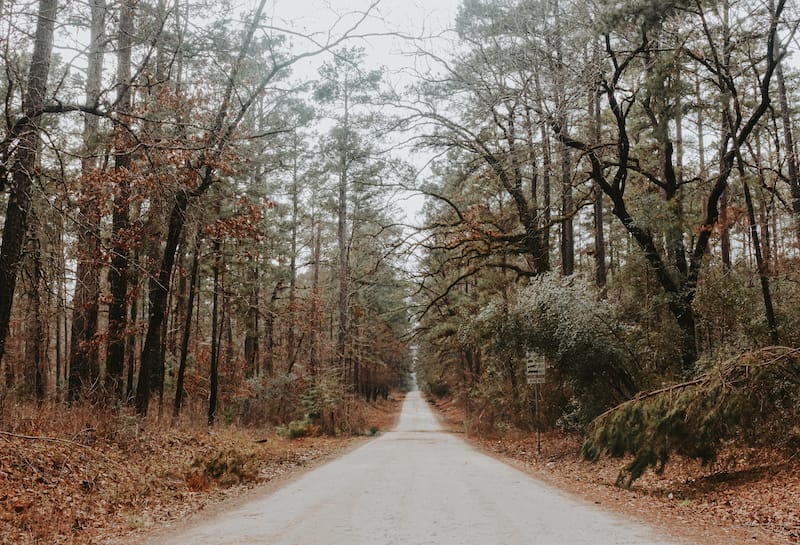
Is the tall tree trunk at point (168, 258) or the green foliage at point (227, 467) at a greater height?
the tall tree trunk at point (168, 258)

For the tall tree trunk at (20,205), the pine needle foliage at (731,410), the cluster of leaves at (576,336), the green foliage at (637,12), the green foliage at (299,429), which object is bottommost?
the green foliage at (299,429)

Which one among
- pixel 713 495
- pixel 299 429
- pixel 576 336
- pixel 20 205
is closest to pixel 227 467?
pixel 20 205

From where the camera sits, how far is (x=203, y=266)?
25.7 m

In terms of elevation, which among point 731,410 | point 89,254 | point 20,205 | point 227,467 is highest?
point 20,205

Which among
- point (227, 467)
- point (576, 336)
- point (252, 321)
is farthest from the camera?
point (252, 321)

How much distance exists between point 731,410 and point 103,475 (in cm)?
947

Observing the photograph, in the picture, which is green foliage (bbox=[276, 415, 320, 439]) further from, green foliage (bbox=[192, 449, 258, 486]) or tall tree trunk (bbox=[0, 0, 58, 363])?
tall tree trunk (bbox=[0, 0, 58, 363])

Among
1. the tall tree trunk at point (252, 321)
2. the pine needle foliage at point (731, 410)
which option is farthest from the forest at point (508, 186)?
the tall tree trunk at point (252, 321)

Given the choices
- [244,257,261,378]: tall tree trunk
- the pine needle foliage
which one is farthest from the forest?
[244,257,261,378]: tall tree trunk

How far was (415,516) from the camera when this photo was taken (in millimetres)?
7102

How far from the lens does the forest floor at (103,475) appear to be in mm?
6727

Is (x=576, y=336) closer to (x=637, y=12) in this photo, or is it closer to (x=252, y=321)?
(x=637, y=12)

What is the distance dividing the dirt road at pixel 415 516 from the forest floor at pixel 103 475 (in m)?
1.00

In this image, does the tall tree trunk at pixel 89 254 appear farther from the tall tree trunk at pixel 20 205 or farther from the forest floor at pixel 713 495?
the forest floor at pixel 713 495
